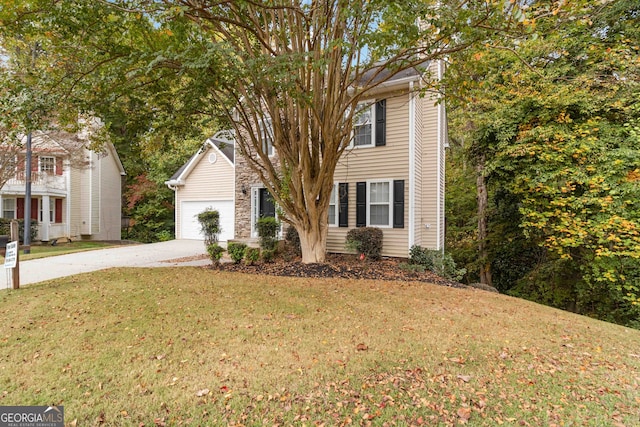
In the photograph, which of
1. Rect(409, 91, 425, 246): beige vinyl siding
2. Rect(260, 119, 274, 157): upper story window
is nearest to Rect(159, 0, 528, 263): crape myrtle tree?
Rect(260, 119, 274, 157): upper story window

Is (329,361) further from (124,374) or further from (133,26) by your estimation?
(133,26)

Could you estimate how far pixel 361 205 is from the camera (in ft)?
34.2

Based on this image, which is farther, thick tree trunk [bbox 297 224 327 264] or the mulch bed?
thick tree trunk [bbox 297 224 327 264]

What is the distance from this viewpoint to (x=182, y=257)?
10883mm

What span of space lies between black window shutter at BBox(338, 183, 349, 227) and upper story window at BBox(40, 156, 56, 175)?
16.1 m

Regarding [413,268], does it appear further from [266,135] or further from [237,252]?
[266,135]

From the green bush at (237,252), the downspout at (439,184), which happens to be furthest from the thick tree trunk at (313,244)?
the downspout at (439,184)

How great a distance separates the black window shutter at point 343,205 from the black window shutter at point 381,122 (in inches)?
70.9

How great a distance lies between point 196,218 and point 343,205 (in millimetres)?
7879

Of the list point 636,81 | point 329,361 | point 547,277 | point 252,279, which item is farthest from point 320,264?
point 636,81

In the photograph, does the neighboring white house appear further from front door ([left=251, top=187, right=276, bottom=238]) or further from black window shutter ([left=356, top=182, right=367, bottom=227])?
black window shutter ([left=356, top=182, right=367, bottom=227])

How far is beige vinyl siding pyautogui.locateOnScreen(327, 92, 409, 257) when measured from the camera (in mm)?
9906

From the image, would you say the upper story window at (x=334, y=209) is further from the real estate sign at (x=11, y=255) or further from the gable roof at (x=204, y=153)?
the real estate sign at (x=11, y=255)

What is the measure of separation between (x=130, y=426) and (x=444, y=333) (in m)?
3.66
